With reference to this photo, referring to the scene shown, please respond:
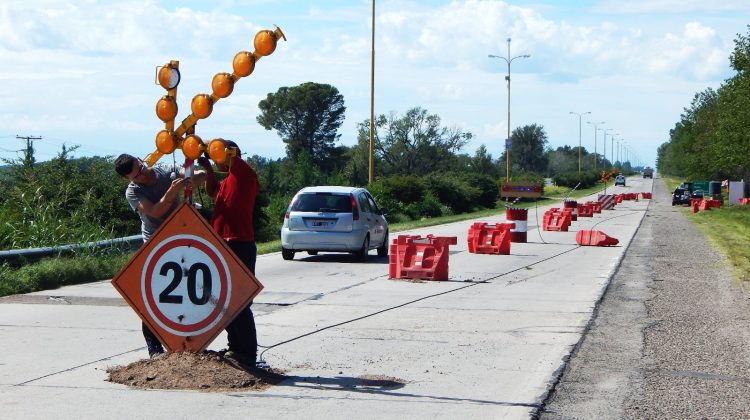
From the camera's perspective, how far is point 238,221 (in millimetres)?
8641

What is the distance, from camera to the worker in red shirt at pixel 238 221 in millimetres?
8578

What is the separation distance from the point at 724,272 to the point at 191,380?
14.9 metres

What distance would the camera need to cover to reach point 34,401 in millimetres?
7672

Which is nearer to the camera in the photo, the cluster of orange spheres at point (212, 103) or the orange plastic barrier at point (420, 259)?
the cluster of orange spheres at point (212, 103)

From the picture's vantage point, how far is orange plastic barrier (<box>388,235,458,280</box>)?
58.0ft

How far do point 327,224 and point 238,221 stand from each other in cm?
1283

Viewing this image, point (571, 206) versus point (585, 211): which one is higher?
point (571, 206)

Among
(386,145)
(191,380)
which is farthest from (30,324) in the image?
(386,145)

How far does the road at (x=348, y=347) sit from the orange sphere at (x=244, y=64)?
8.09ft

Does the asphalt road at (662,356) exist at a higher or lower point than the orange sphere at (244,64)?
lower

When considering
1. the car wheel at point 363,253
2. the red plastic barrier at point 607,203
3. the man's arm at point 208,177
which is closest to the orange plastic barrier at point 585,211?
the red plastic barrier at point 607,203

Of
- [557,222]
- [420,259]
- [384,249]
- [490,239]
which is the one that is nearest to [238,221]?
[420,259]

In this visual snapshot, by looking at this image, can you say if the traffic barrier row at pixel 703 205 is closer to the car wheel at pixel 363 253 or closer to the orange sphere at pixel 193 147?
the car wheel at pixel 363 253

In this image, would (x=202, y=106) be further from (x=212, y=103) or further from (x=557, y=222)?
(x=557, y=222)
